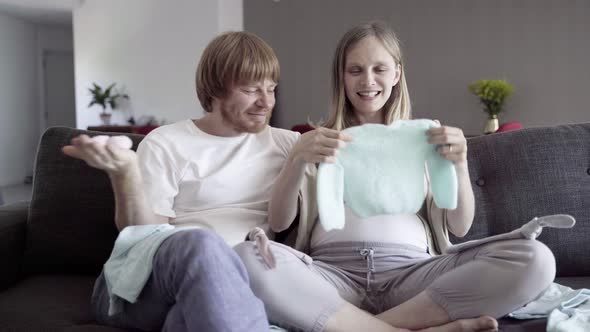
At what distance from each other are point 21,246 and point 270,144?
79 centimetres

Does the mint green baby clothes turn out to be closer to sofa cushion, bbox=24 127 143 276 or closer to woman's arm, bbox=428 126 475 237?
woman's arm, bbox=428 126 475 237

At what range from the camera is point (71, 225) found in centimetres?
156

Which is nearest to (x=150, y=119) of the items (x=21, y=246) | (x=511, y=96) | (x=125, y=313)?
(x=511, y=96)

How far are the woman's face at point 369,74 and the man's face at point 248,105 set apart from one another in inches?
10.1

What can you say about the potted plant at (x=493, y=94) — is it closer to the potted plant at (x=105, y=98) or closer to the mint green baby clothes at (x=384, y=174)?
the mint green baby clothes at (x=384, y=174)

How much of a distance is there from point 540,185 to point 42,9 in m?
7.67

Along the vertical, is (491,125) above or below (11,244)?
above

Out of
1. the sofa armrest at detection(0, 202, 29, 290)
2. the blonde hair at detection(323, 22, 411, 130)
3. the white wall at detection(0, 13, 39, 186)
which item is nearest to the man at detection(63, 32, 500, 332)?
the blonde hair at detection(323, 22, 411, 130)

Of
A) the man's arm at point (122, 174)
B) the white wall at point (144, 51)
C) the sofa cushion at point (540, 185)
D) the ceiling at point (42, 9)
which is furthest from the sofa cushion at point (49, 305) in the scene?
the ceiling at point (42, 9)

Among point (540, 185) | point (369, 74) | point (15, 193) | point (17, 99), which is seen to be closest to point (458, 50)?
point (540, 185)

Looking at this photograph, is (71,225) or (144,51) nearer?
(71,225)

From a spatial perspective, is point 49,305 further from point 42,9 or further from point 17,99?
point 17,99

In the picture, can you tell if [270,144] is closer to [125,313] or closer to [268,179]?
[268,179]

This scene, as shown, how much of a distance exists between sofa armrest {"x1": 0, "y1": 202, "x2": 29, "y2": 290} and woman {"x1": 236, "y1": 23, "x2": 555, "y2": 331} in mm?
750
